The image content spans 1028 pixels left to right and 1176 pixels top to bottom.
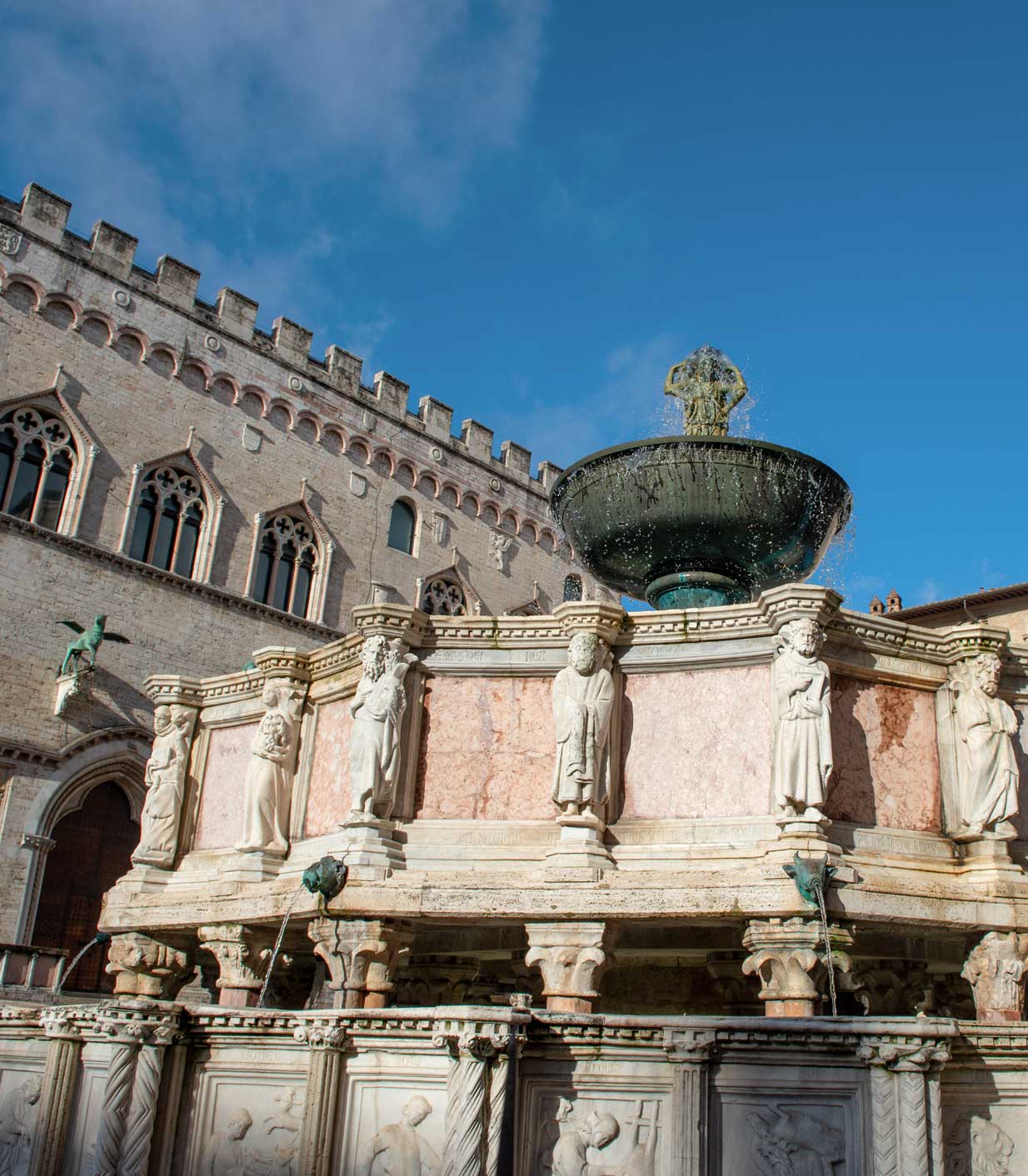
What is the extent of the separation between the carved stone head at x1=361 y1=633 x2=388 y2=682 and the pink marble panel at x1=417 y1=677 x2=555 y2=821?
0.49 m

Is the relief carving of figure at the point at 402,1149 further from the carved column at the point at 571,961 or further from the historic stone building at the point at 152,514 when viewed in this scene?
the historic stone building at the point at 152,514

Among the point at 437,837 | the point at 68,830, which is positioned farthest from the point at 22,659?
the point at 437,837

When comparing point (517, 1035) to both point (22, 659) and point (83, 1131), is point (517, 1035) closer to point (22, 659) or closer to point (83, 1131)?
point (83, 1131)

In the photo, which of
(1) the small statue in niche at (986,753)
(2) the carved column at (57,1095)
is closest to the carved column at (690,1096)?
(2) the carved column at (57,1095)

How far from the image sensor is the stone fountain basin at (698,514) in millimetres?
10711

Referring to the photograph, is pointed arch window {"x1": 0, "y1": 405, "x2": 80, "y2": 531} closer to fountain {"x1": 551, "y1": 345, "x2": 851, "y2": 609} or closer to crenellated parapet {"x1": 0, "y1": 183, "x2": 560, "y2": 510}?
crenellated parapet {"x1": 0, "y1": 183, "x2": 560, "y2": 510}

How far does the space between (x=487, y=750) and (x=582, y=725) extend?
92 centimetres

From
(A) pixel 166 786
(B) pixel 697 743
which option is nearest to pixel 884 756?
(B) pixel 697 743

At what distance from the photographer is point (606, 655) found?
8.95m

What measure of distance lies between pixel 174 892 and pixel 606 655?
13.8 ft

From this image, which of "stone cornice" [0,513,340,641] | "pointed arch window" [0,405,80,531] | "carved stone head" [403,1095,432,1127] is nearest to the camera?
"carved stone head" [403,1095,432,1127]

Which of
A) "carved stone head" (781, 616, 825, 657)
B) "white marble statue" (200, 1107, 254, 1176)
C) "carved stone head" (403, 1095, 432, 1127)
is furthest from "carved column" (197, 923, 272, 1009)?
"carved stone head" (781, 616, 825, 657)

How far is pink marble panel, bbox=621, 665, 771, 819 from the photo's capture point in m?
8.58

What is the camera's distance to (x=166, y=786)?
432 inches
